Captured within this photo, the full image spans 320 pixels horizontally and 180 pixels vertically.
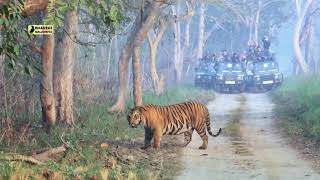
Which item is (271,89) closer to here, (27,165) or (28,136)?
(28,136)

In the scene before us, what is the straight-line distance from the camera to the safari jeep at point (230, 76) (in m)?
34.2

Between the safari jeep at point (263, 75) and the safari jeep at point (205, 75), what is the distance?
223 centimetres

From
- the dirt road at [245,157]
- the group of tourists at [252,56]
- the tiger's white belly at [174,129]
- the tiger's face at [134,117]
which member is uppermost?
the group of tourists at [252,56]

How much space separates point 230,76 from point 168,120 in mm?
22704

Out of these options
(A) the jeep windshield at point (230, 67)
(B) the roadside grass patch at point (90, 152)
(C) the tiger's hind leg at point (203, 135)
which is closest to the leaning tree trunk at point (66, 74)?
(B) the roadside grass patch at point (90, 152)

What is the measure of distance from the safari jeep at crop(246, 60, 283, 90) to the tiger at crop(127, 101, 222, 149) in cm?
2224

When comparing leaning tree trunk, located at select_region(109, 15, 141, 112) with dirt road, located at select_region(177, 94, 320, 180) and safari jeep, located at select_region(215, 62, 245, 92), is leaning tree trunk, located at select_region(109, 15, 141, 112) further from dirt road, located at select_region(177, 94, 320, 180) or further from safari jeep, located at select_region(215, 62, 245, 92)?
safari jeep, located at select_region(215, 62, 245, 92)

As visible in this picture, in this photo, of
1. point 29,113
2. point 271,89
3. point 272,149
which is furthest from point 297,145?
point 271,89

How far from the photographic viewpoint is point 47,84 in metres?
12.5

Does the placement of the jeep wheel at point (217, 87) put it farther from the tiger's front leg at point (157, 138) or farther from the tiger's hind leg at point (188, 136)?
the tiger's front leg at point (157, 138)

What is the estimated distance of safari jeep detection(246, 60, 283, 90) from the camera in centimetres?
3409

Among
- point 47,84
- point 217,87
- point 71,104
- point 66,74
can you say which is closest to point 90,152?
point 47,84

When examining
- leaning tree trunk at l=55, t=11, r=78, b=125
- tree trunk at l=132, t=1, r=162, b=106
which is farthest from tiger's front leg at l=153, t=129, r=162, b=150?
tree trunk at l=132, t=1, r=162, b=106

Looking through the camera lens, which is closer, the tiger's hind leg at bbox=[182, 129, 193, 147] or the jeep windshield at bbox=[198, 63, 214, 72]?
the tiger's hind leg at bbox=[182, 129, 193, 147]
